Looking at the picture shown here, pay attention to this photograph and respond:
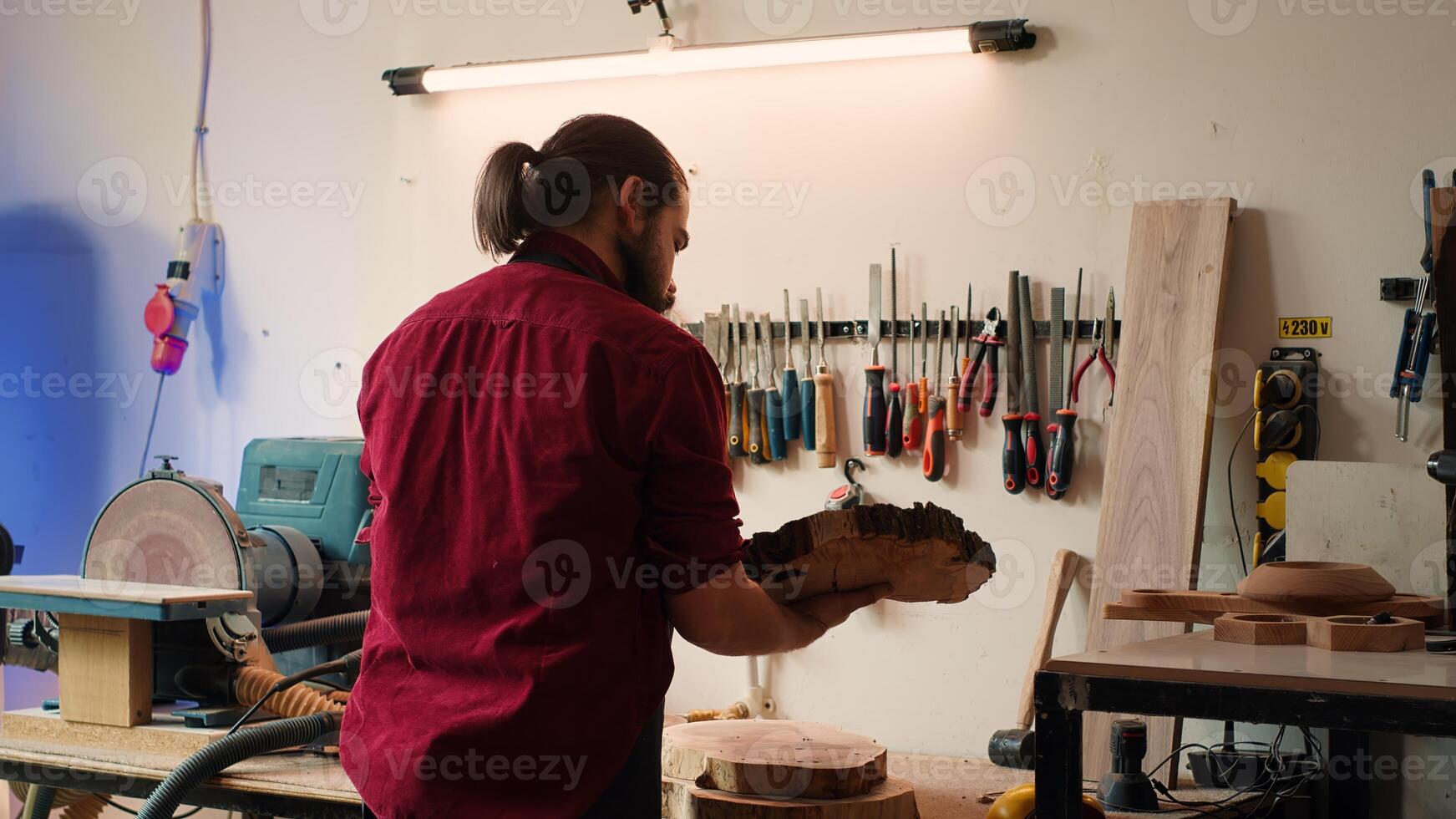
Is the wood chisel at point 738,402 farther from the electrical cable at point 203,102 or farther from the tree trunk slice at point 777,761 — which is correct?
the electrical cable at point 203,102

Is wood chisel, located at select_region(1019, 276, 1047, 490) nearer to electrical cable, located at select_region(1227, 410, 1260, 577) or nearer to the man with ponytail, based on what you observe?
electrical cable, located at select_region(1227, 410, 1260, 577)

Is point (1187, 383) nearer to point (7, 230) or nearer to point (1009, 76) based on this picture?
point (1009, 76)

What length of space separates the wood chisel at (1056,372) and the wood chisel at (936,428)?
26 cm

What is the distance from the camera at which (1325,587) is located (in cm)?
175

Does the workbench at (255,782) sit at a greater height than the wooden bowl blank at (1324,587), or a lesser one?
lesser

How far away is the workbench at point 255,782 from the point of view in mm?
1884

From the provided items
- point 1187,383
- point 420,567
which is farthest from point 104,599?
point 1187,383

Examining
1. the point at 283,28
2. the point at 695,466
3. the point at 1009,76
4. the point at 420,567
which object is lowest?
the point at 420,567

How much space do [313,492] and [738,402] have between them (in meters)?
1.08

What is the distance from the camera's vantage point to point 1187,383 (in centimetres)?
276

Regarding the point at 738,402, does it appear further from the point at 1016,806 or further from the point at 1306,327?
the point at 1016,806

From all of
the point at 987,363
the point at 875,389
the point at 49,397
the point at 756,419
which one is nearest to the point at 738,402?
the point at 756,419

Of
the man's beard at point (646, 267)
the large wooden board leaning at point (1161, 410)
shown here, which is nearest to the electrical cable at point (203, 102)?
the large wooden board leaning at point (1161, 410)

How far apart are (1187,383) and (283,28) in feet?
9.46
